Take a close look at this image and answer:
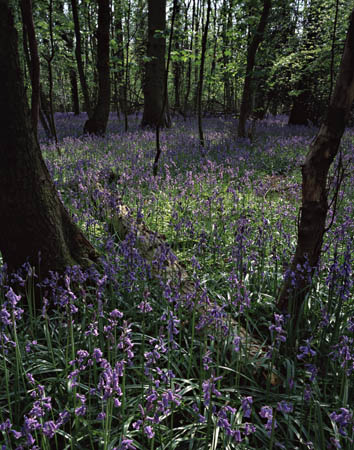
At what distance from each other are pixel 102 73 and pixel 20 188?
1197 cm

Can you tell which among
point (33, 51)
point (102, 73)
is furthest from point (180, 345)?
point (102, 73)

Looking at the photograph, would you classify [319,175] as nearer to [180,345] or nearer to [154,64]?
[180,345]

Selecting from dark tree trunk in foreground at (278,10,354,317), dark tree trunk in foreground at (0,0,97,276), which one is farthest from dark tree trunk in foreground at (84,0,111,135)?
dark tree trunk in foreground at (278,10,354,317)

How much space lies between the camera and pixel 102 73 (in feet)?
43.6

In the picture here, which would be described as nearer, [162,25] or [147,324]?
[147,324]

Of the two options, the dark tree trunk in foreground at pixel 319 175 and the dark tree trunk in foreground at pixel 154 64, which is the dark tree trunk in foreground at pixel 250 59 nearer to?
the dark tree trunk in foreground at pixel 154 64

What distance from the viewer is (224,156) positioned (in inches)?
388

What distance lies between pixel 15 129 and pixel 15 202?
2.03 feet

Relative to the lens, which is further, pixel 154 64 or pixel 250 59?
pixel 154 64

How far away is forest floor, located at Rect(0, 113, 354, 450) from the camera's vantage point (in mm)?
1767

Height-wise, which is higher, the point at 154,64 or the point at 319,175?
the point at 154,64

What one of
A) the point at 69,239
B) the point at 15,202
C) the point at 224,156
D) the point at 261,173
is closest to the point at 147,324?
the point at 69,239

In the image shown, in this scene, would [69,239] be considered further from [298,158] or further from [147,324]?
[298,158]

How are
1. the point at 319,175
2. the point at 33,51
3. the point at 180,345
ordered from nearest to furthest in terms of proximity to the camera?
1. the point at 319,175
2. the point at 180,345
3. the point at 33,51
